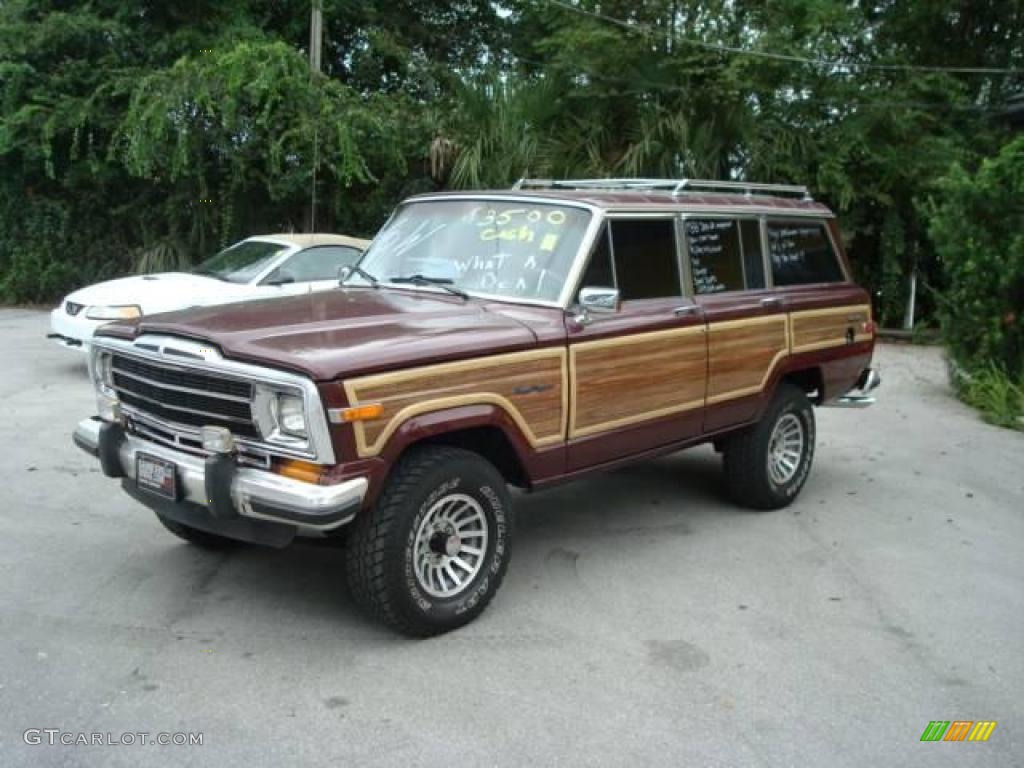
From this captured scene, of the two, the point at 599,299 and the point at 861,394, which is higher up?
the point at 599,299

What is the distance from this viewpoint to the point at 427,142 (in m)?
15.8

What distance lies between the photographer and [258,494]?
4.02 m

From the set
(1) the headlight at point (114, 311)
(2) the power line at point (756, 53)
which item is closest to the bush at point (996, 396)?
(2) the power line at point (756, 53)

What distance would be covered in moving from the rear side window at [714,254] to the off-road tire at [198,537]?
3004mm

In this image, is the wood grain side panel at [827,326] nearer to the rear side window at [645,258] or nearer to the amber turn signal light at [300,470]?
the rear side window at [645,258]

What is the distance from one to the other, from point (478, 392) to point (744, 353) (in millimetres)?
2246

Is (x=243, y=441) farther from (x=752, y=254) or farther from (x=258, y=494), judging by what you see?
(x=752, y=254)

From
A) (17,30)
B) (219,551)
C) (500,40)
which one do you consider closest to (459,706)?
(219,551)

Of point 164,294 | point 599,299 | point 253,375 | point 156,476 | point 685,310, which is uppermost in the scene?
point 599,299

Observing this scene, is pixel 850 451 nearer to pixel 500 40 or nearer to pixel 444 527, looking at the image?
pixel 444 527

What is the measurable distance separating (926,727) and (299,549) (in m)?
3.27

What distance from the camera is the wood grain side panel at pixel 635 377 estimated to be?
197 inches

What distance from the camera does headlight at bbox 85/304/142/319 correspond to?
9.88 meters

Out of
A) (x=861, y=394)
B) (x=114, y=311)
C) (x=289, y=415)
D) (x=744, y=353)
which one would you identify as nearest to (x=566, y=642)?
(x=289, y=415)
